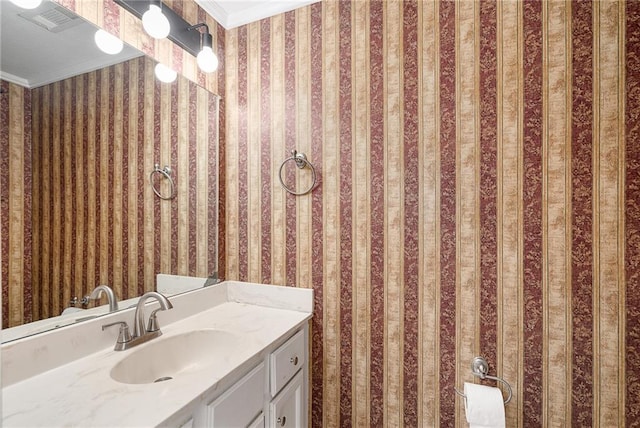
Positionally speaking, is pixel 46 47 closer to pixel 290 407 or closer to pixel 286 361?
pixel 286 361

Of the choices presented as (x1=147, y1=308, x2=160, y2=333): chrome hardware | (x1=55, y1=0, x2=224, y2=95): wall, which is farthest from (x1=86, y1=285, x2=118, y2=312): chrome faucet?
(x1=55, y1=0, x2=224, y2=95): wall

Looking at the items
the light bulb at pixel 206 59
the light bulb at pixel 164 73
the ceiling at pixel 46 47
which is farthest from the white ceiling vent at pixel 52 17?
the light bulb at pixel 206 59

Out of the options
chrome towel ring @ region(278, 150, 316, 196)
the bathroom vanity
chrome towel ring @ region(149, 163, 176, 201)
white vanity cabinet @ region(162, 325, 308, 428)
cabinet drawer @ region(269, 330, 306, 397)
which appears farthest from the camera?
chrome towel ring @ region(278, 150, 316, 196)

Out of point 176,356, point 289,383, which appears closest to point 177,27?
point 176,356

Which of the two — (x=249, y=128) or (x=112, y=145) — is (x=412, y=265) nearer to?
(x=249, y=128)

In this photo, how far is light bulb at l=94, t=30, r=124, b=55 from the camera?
1.14 m

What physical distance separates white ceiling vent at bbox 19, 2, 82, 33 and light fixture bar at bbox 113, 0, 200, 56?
25cm

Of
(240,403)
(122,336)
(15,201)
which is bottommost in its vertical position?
(240,403)

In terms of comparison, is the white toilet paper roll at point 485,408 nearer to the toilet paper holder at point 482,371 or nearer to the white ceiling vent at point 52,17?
the toilet paper holder at point 482,371

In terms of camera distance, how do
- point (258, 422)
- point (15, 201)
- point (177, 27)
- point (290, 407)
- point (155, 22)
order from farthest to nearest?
point (177, 27), point (290, 407), point (155, 22), point (258, 422), point (15, 201)

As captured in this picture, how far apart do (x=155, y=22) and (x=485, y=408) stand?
1972mm

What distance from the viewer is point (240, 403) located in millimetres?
1030

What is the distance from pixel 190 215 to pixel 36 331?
28.6 inches

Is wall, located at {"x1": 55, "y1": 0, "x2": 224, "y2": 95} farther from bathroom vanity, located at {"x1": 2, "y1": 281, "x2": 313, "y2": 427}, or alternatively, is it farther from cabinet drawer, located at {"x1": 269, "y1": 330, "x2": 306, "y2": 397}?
cabinet drawer, located at {"x1": 269, "y1": 330, "x2": 306, "y2": 397}
